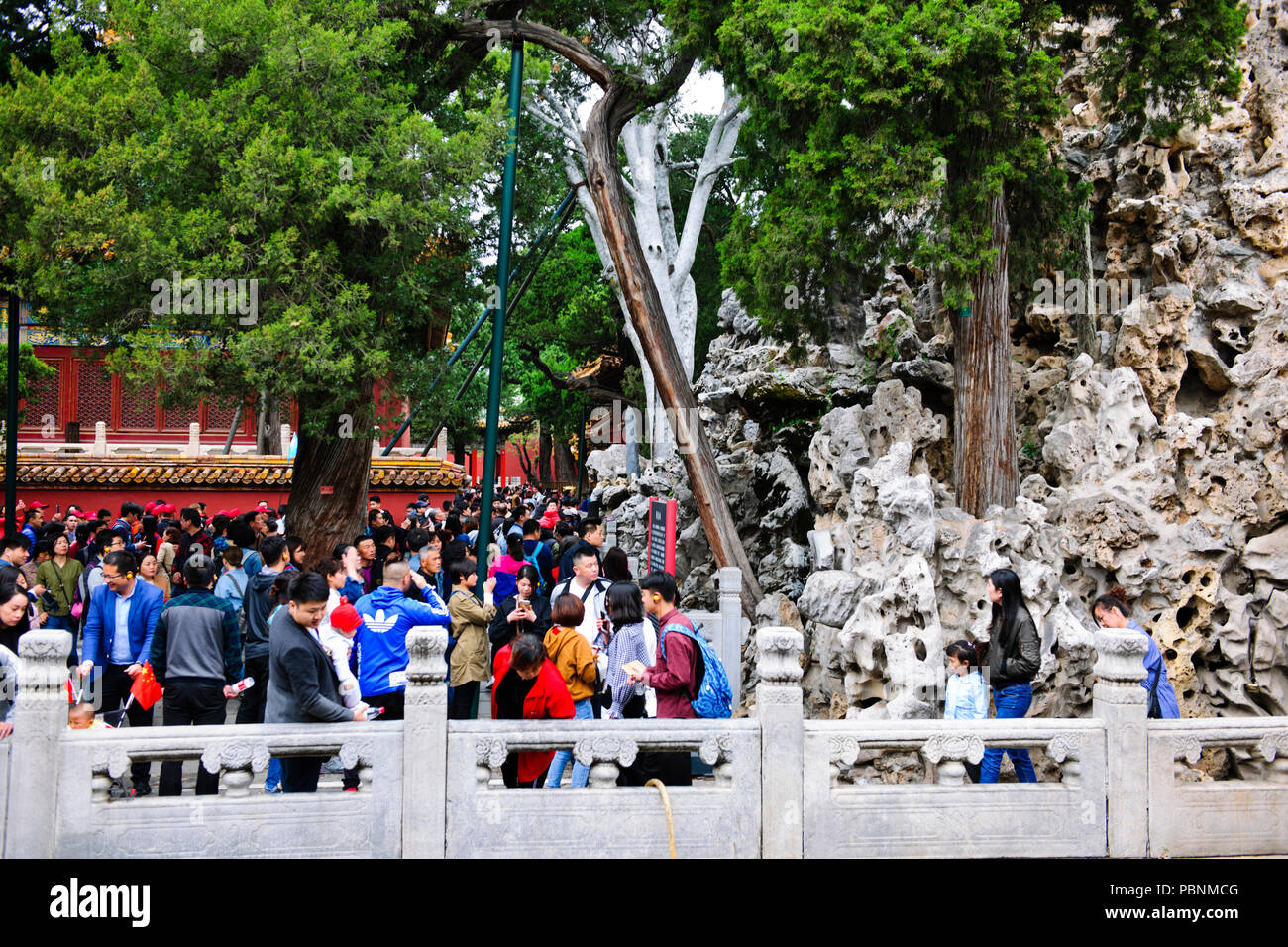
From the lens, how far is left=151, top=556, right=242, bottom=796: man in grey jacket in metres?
6.16

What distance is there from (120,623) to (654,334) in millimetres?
7577

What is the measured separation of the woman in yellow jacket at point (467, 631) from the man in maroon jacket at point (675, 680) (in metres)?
1.59

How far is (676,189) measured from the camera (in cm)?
3105

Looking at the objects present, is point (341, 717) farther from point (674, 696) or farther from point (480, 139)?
point (480, 139)

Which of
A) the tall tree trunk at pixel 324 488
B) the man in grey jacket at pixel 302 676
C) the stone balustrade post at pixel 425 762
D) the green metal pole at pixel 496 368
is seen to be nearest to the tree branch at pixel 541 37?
the green metal pole at pixel 496 368

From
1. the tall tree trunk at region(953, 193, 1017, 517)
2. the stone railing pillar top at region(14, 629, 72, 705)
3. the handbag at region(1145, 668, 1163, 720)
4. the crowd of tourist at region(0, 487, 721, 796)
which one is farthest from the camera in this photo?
the tall tree trunk at region(953, 193, 1017, 517)

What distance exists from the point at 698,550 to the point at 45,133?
9.25m

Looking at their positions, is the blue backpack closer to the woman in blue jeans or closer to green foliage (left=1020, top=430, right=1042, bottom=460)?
the woman in blue jeans

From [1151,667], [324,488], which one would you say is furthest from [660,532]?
[1151,667]

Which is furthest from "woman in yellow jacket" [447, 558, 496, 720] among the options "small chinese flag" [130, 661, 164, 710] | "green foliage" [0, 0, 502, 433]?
"green foliage" [0, 0, 502, 433]

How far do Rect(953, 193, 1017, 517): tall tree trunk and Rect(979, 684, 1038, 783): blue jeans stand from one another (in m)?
3.82

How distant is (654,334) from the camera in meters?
13.0

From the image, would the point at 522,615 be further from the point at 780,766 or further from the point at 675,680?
the point at 780,766

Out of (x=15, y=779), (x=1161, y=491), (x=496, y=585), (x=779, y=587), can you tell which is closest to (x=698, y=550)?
(x=779, y=587)
